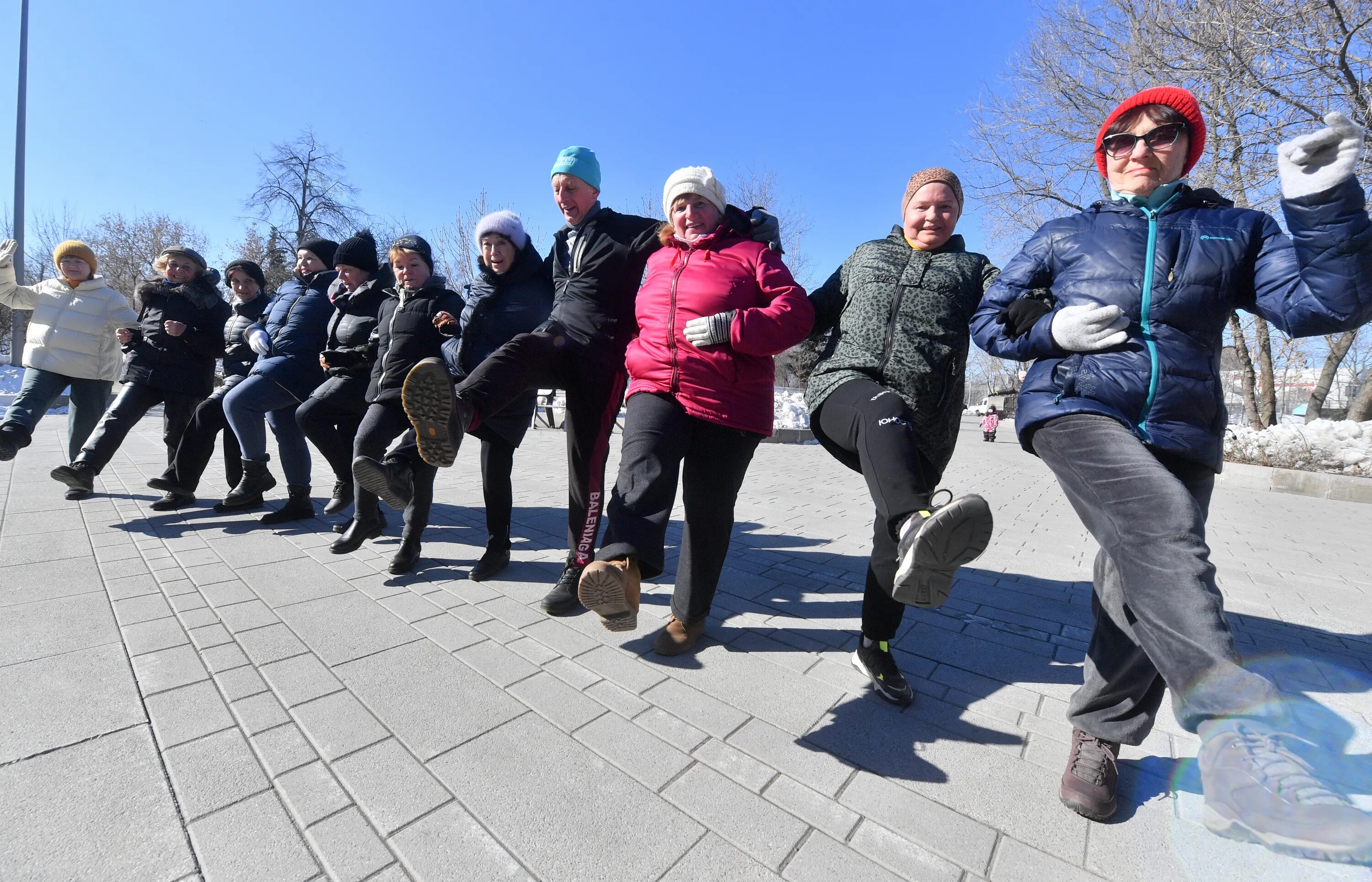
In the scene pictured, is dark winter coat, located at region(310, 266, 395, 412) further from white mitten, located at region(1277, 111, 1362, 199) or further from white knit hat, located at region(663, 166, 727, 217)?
white mitten, located at region(1277, 111, 1362, 199)

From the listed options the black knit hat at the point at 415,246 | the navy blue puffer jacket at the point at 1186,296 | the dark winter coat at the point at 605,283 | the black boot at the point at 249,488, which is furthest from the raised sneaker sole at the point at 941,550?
the black boot at the point at 249,488

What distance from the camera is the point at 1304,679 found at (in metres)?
2.69

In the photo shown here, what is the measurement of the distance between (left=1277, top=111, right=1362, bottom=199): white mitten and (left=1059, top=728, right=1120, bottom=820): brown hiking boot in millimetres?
1513

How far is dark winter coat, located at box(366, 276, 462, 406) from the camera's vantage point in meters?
3.60

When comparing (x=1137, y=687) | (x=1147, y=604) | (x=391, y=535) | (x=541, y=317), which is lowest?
(x=391, y=535)

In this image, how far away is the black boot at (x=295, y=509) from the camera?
448cm

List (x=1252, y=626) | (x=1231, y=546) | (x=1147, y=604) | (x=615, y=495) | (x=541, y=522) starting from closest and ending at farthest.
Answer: (x=1147, y=604), (x=615, y=495), (x=1252, y=626), (x=541, y=522), (x=1231, y=546)

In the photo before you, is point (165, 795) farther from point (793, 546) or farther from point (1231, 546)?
point (1231, 546)

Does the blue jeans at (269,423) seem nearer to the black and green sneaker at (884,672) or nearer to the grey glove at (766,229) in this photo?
the grey glove at (766,229)

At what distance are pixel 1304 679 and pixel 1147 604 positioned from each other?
2.16 meters

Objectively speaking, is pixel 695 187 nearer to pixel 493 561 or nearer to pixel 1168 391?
pixel 1168 391

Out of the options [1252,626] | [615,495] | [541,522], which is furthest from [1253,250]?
[541,522]

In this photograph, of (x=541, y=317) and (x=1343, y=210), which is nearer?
(x=1343, y=210)

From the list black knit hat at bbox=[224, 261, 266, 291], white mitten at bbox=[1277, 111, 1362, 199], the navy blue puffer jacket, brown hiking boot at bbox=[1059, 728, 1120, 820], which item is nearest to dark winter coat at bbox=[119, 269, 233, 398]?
black knit hat at bbox=[224, 261, 266, 291]
